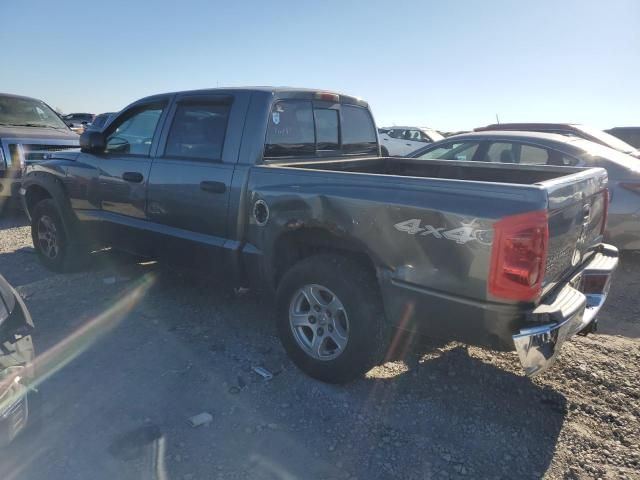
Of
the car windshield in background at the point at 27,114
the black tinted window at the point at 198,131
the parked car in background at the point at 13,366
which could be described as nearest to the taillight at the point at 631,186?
the black tinted window at the point at 198,131

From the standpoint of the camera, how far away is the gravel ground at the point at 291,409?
253cm

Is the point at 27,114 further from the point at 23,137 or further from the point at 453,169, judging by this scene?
the point at 453,169

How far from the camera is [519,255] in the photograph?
92.2 inches

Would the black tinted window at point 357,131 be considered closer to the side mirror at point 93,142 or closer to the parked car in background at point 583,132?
the side mirror at point 93,142

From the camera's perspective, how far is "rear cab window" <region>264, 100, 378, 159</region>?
3787 millimetres

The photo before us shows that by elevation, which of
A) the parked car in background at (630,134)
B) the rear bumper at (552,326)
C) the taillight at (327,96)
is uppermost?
the taillight at (327,96)

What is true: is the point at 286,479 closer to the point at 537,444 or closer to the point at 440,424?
the point at 440,424

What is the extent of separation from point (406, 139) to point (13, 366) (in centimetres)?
1747

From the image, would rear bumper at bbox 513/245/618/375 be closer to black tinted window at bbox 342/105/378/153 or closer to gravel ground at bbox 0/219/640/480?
gravel ground at bbox 0/219/640/480

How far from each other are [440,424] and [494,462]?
1.25ft

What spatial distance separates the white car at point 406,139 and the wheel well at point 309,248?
49.4ft

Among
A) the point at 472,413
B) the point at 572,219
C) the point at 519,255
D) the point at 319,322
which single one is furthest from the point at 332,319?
the point at 572,219

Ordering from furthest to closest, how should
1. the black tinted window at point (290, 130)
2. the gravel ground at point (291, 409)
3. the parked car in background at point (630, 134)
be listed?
the parked car in background at point (630, 134), the black tinted window at point (290, 130), the gravel ground at point (291, 409)

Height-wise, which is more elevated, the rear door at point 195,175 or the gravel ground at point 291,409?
the rear door at point 195,175
